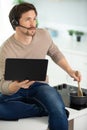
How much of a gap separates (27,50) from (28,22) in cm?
16

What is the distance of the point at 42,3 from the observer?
390 cm

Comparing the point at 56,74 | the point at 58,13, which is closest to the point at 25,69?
the point at 56,74

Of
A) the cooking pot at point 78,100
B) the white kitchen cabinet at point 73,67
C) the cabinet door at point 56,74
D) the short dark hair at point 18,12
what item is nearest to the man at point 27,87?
the short dark hair at point 18,12

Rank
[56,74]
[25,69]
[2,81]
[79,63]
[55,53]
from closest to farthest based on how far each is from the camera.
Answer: [25,69] < [2,81] < [55,53] < [79,63] < [56,74]

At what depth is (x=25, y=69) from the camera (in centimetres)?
151

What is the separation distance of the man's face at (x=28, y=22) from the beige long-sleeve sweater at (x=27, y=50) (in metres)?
0.07

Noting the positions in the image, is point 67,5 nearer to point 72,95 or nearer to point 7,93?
point 72,95

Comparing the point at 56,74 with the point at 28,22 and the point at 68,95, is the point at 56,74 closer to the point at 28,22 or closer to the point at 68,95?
the point at 68,95

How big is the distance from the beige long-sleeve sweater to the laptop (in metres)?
0.11

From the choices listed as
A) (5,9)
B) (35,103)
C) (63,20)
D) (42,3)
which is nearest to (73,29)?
(63,20)

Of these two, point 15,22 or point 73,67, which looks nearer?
point 15,22

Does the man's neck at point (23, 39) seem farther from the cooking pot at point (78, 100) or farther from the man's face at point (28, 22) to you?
the cooking pot at point (78, 100)

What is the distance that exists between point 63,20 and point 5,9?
0.76 m

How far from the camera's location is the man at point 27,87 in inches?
62.6
